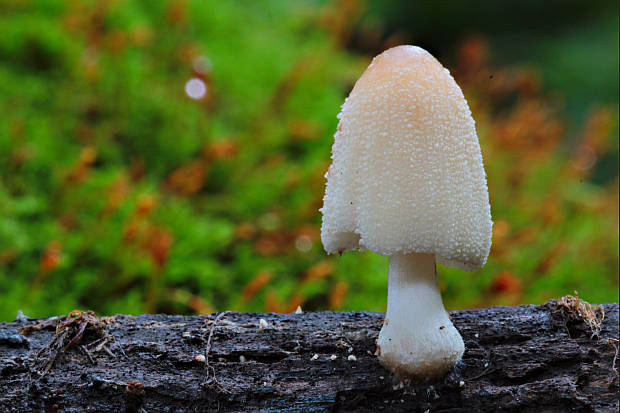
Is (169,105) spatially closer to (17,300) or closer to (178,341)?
(17,300)

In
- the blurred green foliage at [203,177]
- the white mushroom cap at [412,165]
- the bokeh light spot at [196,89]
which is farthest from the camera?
the bokeh light spot at [196,89]

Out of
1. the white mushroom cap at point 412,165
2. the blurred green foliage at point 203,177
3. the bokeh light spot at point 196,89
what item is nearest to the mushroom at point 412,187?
the white mushroom cap at point 412,165

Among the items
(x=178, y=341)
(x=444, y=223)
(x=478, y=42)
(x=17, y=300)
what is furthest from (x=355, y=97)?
(x=478, y=42)

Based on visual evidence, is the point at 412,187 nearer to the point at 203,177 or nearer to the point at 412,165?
the point at 412,165

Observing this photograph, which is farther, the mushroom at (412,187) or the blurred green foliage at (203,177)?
the blurred green foliage at (203,177)

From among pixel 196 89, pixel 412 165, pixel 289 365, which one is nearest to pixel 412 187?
pixel 412 165

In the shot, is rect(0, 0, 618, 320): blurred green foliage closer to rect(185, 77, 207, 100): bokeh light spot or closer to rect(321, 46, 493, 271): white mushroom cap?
rect(185, 77, 207, 100): bokeh light spot

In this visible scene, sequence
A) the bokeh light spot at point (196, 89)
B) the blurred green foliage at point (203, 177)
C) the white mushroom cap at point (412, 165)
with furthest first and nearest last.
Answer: the bokeh light spot at point (196, 89) < the blurred green foliage at point (203, 177) < the white mushroom cap at point (412, 165)

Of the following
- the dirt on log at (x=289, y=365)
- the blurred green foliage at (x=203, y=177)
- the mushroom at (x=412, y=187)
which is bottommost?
the dirt on log at (x=289, y=365)

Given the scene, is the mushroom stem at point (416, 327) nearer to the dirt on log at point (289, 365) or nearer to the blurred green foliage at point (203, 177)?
the dirt on log at point (289, 365)
